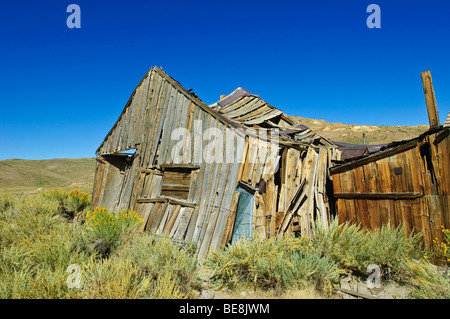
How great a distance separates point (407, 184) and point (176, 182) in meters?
5.74

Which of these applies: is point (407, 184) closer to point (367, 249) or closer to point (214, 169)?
point (367, 249)

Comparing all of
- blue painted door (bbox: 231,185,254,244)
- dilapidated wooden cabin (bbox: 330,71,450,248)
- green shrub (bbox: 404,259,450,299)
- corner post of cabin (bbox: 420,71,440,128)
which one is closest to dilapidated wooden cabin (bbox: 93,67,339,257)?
blue painted door (bbox: 231,185,254,244)

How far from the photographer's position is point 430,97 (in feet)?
18.7

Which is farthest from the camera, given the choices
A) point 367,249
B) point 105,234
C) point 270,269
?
point 105,234

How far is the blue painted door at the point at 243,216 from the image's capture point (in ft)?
20.8

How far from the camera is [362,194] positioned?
22.8 feet

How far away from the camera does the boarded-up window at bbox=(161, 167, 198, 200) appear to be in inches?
284

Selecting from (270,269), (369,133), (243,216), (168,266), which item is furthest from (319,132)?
(168,266)

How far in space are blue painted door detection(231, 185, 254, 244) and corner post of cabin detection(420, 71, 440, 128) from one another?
424 centimetres

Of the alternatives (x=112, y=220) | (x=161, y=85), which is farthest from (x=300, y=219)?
(x=161, y=85)

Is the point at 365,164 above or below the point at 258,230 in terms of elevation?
above

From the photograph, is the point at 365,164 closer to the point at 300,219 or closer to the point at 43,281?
the point at 300,219

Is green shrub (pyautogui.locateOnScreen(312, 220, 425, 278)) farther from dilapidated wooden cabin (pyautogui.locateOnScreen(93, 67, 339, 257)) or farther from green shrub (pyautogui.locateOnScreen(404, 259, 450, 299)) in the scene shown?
dilapidated wooden cabin (pyautogui.locateOnScreen(93, 67, 339, 257))
